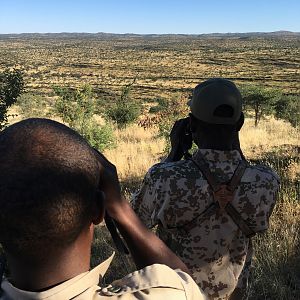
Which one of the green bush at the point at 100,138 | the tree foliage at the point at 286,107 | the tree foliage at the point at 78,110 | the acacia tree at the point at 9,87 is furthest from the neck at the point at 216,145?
the tree foliage at the point at 286,107

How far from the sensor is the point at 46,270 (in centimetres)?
95

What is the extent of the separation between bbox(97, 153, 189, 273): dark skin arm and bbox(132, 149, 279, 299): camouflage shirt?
1.95ft

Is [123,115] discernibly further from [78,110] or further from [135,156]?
[135,156]

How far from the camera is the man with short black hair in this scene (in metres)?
0.91

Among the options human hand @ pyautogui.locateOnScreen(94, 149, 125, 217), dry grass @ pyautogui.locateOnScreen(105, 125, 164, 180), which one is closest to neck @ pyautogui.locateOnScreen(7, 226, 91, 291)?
human hand @ pyautogui.locateOnScreen(94, 149, 125, 217)

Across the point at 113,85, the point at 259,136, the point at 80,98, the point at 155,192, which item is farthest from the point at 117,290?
the point at 113,85

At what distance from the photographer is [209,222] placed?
5.97 ft

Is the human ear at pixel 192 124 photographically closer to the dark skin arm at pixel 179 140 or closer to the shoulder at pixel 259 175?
the dark skin arm at pixel 179 140

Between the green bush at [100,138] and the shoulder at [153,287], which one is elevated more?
the shoulder at [153,287]

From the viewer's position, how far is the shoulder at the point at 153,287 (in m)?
0.98

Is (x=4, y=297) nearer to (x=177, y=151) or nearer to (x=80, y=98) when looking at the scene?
(x=177, y=151)

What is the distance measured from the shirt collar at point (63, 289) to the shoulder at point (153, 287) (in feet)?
0.14

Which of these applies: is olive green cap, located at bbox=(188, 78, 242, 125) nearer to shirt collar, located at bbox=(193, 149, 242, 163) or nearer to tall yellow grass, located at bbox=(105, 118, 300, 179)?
shirt collar, located at bbox=(193, 149, 242, 163)

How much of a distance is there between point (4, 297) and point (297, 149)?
8.00 m
